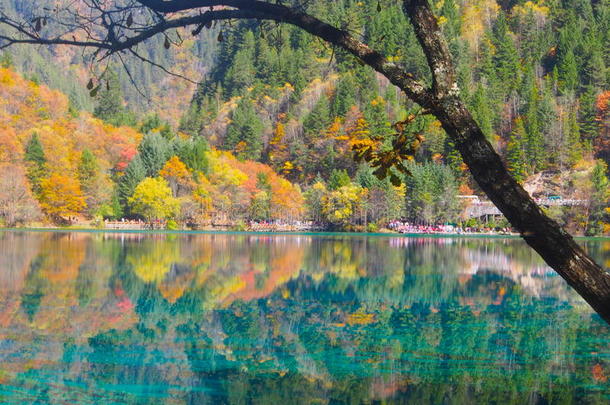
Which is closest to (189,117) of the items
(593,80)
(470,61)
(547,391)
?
(470,61)

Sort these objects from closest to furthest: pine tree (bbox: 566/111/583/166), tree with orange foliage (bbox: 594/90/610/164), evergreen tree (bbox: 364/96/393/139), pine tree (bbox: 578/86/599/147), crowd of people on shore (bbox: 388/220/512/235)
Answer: crowd of people on shore (bbox: 388/220/512/235), pine tree (bbox: 566/111/583/166), evergreen tree (bbox: 364/96/393/139), tree with orange foliage (bbox: 594/90/610/164), pine tree (bbox: 578/86/599/147)

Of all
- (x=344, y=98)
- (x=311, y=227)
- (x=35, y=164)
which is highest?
(x=344, y=98)

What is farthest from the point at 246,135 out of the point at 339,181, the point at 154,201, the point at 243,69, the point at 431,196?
the point at 431,196

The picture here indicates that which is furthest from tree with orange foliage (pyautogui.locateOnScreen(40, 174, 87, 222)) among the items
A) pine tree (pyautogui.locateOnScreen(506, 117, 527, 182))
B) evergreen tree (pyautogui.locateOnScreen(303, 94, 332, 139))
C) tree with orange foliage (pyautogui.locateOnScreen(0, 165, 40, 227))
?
pine tree (pyautogui.locateOnScreen(506, 117, 527, 182))

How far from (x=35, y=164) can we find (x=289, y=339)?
68.3 m

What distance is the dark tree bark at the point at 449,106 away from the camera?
3.17 metres

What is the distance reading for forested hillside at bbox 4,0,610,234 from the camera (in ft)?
259

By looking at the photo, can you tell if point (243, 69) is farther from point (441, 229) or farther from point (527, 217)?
point (527, 217)

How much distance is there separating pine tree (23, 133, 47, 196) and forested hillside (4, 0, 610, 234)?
0.75 metres

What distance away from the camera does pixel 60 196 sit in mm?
72500

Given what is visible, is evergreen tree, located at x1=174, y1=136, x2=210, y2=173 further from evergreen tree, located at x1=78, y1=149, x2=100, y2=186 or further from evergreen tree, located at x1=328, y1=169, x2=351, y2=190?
evergreen tree, located at x1=328, y1=169, x2=351, y2=190

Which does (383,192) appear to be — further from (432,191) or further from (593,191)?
(593,191)

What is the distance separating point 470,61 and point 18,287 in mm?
108592

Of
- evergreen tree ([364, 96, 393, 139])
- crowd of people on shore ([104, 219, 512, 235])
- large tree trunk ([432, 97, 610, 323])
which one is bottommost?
crowd of people on shore ([104, 219, 512, 235])
